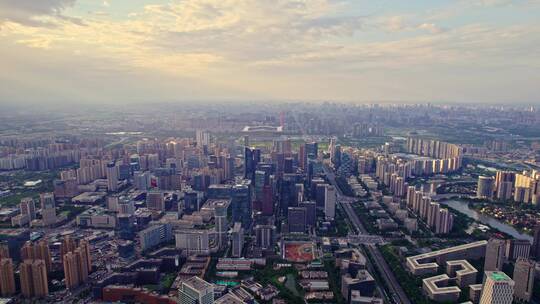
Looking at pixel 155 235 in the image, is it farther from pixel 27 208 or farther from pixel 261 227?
pixel 27 208

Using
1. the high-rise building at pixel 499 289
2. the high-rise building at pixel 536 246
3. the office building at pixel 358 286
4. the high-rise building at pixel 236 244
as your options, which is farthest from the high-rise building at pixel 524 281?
the high-rise building at pixel 236 244

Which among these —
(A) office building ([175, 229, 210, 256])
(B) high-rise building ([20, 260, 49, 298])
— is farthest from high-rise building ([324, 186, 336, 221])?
(B) high-rise building ([20, 260, 49, 298])

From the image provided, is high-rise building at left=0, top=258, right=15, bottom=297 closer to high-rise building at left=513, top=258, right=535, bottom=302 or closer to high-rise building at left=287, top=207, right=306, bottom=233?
high-rise building at left=287, top=207, right=306, bottom=233

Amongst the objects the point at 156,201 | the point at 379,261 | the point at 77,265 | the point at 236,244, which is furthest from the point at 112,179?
the point at 379,261

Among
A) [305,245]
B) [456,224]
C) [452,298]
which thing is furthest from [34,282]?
[456,224]

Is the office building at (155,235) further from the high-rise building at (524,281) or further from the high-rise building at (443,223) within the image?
the high-rise building at (524,281)
